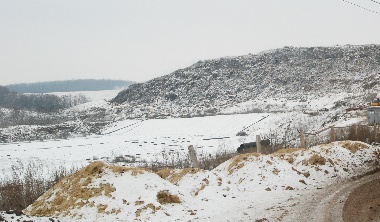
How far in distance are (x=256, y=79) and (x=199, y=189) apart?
10331 centimetres

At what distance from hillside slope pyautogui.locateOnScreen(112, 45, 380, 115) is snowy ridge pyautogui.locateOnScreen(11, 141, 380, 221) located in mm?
68598

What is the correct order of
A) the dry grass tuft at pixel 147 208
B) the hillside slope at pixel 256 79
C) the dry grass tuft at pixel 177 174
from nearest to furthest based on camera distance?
the dry grass tuft at pixel 147 208 < the dry grass tuft at pixel 177 174 < the hillside slope at pixel 256 79

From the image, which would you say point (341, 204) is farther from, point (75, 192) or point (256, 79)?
Result: point (256, 79)

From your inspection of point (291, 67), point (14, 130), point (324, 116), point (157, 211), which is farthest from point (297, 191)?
point (291, 67)

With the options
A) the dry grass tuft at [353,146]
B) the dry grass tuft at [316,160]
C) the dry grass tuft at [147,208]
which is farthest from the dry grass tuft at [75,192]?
the dry grass tuft at [353,146]

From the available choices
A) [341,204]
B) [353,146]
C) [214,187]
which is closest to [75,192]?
[214,187]

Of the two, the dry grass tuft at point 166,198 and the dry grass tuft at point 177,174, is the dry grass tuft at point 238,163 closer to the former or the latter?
the dry grass tuft at point 177,174

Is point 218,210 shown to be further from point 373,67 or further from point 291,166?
point 373,67

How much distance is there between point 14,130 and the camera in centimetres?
7106

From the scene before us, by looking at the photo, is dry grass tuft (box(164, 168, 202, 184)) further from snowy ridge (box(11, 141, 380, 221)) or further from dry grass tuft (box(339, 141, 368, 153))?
dry grass tuft (box(339, 141, 368, 153))

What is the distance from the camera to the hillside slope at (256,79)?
92812 mm

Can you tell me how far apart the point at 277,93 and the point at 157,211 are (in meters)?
88.5

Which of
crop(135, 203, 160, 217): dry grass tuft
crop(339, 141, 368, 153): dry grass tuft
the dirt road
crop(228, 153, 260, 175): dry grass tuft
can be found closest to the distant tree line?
crop(228, 153, 260, 175): dry grass tuft

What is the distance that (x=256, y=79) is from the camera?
112m
